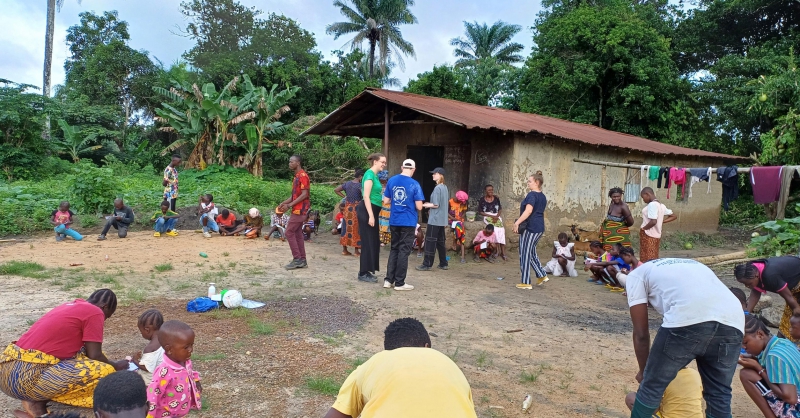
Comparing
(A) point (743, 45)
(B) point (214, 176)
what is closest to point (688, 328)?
(B) point (214, 176)

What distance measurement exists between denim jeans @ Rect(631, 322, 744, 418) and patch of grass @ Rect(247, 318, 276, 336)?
129 inches

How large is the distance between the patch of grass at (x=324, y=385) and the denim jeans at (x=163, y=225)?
28.1 feet

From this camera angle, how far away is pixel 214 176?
19.6 m

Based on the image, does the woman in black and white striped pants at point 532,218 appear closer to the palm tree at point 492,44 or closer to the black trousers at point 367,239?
the black trousers at point 367,239

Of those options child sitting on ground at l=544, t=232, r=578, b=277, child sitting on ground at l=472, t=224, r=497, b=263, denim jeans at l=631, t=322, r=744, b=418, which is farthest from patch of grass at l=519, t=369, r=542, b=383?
child sitting on ground at l=472, t=224, r=497, b=263

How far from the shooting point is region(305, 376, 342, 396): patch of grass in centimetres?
384

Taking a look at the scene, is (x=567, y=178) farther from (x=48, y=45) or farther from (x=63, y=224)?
(x=48, y=45)

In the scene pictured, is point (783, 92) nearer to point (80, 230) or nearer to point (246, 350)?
point (246, 350)

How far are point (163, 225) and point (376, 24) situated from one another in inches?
1024

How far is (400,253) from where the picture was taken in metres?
7.21

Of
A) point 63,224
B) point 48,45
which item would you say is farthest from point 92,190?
point 48,45

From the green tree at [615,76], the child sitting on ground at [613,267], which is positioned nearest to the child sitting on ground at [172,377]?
the child sitting on ground at [613,267]

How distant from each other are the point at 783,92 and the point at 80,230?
18084 millimetres

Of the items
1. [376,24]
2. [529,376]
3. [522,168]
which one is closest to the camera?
[529,376]
